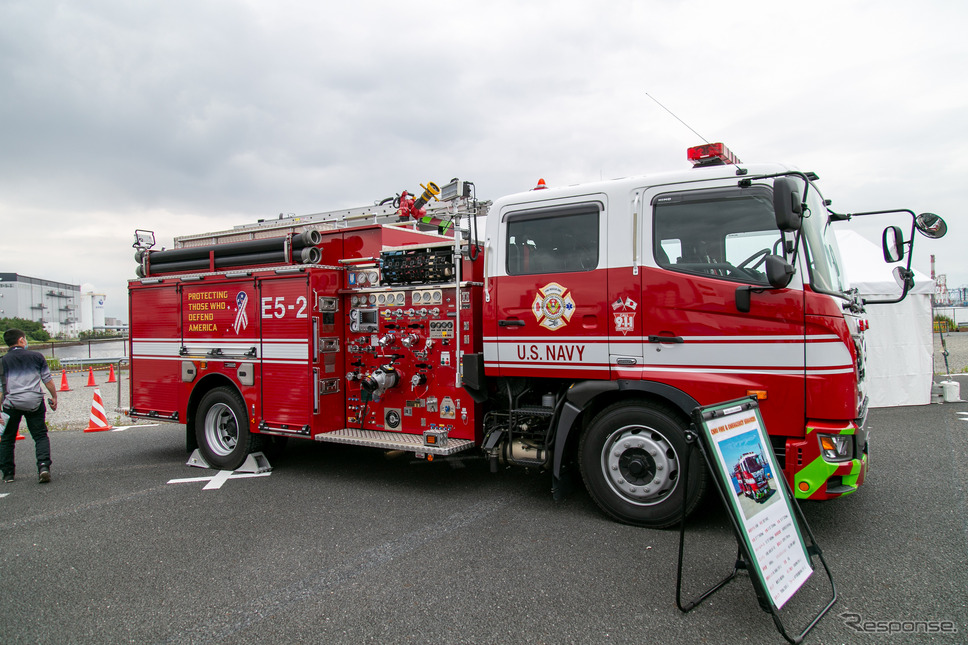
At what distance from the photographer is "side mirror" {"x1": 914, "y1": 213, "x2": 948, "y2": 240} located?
4.59 m

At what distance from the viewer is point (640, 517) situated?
14.7ft

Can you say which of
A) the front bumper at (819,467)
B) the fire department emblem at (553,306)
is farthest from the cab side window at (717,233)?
the front bumper at (819,467)

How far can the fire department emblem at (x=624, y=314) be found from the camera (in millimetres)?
4566

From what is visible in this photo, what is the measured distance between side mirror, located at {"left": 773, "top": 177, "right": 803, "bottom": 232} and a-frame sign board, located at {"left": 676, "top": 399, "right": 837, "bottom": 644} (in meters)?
1.20

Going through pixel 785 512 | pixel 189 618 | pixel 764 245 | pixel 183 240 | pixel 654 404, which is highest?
pixel 183 240

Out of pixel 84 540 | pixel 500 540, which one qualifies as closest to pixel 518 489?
pixel 500 540

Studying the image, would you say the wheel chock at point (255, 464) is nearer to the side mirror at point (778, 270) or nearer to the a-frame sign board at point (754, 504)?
the a-frame sign board at point (754, 504)

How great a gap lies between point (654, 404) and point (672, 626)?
1735 mm

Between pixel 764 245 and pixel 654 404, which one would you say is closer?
pixel 764 245

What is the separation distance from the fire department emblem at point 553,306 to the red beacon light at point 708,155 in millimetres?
1488

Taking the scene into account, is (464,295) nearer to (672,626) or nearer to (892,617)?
(672,626)

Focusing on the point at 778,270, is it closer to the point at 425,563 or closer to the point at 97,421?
the point at 425,563

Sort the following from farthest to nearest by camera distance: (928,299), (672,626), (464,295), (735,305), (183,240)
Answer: (928,299)
(183,240)
(464,295)
(735,305)
(672,626)

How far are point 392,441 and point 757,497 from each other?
3511 mm
